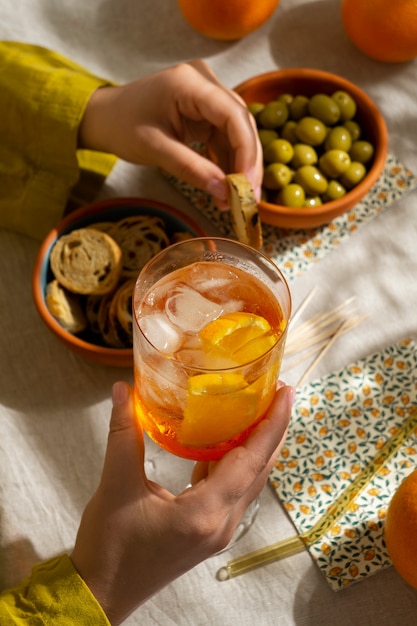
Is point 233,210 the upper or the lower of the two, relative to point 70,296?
upper

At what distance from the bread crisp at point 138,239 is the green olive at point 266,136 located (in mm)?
231

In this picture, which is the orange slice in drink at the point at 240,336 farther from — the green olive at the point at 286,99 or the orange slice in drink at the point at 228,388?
the green olive at the point at 286,99

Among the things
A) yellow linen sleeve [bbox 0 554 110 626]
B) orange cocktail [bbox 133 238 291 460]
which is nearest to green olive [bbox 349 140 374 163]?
orange cocktail [bbox 133 238 291 460]

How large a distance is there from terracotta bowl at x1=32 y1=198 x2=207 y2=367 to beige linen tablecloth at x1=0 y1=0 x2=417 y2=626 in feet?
0.22

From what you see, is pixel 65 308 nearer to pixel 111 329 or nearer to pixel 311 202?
pixel 111 329

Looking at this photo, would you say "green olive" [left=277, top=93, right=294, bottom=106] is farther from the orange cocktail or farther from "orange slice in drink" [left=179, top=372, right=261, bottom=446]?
"orange slice in drink" [left=179, top=372, right=261, bottom=446]

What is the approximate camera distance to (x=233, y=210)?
104 centimetres

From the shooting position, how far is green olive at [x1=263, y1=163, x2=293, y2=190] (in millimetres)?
1109

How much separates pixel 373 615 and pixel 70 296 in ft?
1.93

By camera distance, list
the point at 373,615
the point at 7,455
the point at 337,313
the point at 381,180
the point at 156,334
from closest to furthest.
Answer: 1. the point at 156,334
2. the point at 373,615
3. the point at 7,455
4. the point at 337,313
5. the point at 381,180

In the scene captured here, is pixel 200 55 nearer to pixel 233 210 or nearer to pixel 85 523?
pixel 233 210

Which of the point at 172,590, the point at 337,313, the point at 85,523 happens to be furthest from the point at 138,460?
the point at 337,313

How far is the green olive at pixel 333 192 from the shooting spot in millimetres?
1116

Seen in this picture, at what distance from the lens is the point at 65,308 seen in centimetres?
100
